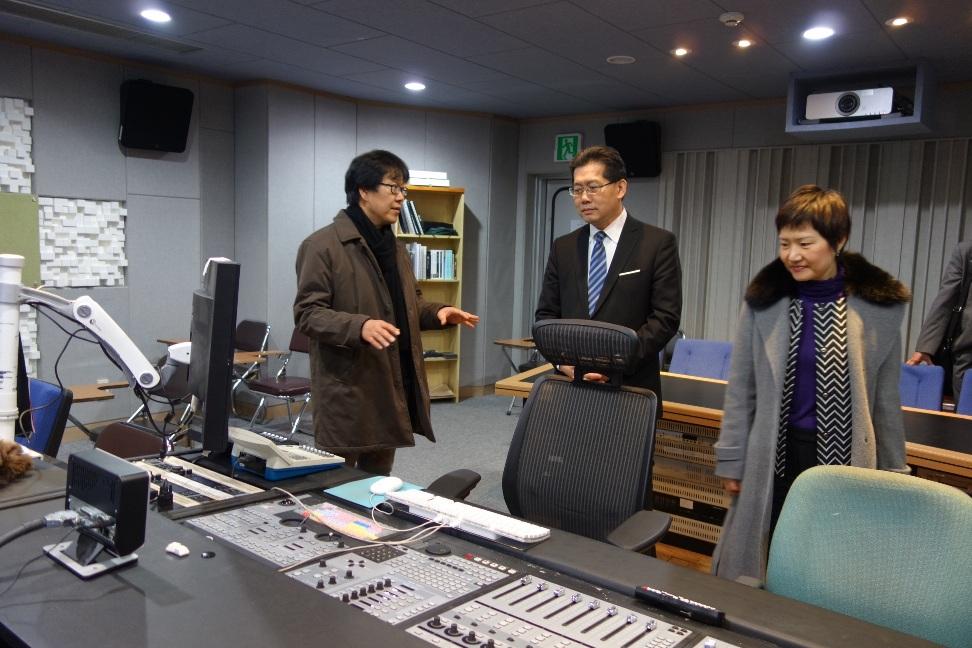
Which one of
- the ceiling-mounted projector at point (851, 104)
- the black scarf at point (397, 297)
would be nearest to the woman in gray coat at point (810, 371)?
the black scarf at point (397, 297)

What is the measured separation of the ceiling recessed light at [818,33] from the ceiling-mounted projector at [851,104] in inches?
32.0

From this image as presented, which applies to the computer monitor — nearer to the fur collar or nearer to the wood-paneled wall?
the fur collar

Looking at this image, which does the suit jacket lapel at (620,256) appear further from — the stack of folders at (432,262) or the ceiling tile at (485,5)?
the stack of folders at (432,262)

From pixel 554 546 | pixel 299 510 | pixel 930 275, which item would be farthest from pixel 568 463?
pixel 930 275

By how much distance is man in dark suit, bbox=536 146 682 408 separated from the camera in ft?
8.40

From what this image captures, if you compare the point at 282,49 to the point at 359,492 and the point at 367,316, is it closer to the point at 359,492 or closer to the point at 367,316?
the point at 367,316

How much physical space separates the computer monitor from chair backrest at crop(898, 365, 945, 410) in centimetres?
320

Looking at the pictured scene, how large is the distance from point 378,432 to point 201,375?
3.45 feet

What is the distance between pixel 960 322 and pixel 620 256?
2.93 meters

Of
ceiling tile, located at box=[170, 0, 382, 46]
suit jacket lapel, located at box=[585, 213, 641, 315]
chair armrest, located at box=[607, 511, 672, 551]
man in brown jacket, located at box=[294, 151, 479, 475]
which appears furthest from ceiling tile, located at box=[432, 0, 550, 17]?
chair armrest, located at box=[607, 511, 672, 551]

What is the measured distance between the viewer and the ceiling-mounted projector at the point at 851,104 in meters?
4.89

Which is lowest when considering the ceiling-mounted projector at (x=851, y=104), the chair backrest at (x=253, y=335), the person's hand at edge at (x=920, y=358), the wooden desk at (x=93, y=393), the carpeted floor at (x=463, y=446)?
the carpeted floor at (x=463, y=446)

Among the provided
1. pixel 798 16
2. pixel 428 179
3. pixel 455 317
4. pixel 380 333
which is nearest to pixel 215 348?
pixel 380 333

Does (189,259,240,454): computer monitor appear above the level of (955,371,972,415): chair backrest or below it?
above
